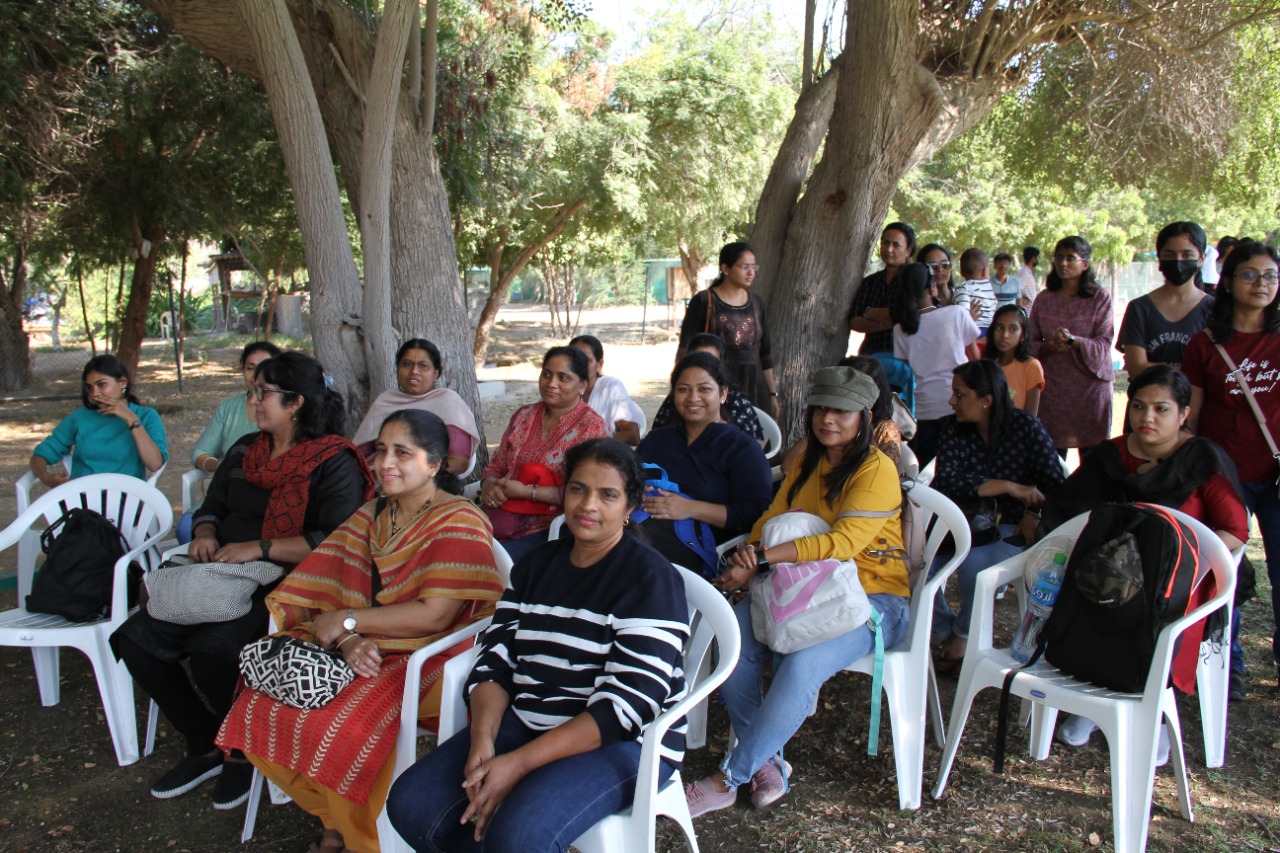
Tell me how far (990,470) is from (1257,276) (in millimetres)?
1184

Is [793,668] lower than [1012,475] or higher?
lower

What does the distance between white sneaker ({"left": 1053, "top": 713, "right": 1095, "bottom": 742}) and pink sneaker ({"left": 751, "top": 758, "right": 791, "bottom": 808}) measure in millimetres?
1018

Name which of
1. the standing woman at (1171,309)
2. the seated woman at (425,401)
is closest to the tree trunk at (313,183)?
the seated woman at (425,401)

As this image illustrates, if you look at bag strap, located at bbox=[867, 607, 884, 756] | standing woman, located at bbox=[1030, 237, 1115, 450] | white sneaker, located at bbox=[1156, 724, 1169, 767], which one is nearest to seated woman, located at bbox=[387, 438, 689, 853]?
bag strap, located at bbox=[867, 607, 884, 756]

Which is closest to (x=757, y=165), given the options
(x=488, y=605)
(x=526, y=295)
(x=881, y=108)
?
(x=881, y=108)

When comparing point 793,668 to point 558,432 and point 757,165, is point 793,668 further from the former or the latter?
point 757,165

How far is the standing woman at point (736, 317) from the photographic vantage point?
5.07m

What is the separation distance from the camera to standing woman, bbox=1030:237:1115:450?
4664 mm

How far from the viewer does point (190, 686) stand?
3109mm

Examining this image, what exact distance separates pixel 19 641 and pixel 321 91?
12.1 feet

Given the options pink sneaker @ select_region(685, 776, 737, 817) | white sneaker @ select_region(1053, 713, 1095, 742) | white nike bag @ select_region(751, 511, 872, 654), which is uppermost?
white nike bag @ select_region(751, 511, 872, 654)

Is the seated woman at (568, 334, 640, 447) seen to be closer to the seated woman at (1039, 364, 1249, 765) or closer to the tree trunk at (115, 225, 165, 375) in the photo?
the seated woman at (1039, 364, 1249, 765)

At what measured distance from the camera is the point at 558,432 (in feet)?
12.7

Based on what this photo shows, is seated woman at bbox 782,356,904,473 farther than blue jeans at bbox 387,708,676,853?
Yes
